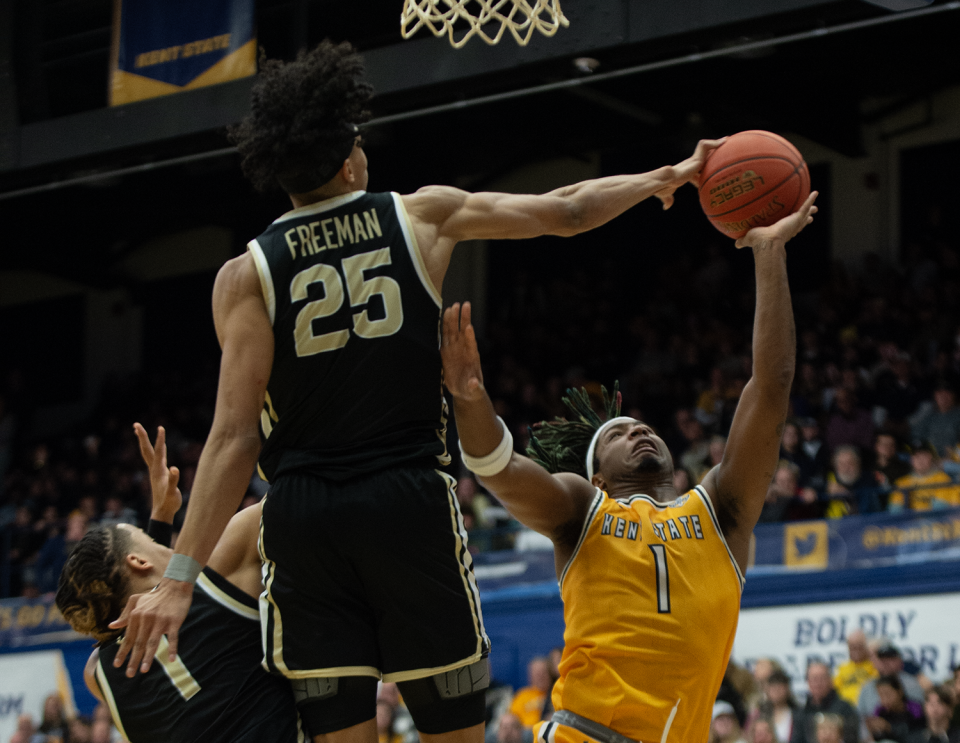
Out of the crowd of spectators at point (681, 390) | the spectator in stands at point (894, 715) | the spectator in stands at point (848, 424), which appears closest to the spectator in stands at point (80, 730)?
the crowd of spectators at point (681, 390)

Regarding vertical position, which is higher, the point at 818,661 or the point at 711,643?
the point at 711,643

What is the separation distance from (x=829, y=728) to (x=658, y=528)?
468 cm

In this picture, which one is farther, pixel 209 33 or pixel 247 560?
pixel 209 33

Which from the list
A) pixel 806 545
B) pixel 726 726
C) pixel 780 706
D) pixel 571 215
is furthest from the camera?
pixel 806 545

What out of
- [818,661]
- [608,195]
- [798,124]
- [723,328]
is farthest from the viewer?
[798,124]

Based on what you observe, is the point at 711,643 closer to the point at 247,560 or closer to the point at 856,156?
the point at 247,560

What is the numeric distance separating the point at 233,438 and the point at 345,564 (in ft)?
1.43

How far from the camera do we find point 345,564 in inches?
123

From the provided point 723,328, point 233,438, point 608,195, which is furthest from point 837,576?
point 233,438

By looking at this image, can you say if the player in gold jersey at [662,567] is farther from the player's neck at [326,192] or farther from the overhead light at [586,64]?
the overhead light at [586,64]

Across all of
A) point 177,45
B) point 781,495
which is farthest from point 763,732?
point 177,45

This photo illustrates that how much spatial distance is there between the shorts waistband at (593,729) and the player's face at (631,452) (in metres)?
0.88

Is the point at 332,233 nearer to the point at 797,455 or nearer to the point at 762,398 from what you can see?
the point at 762,398

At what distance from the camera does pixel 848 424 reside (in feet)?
34.9
